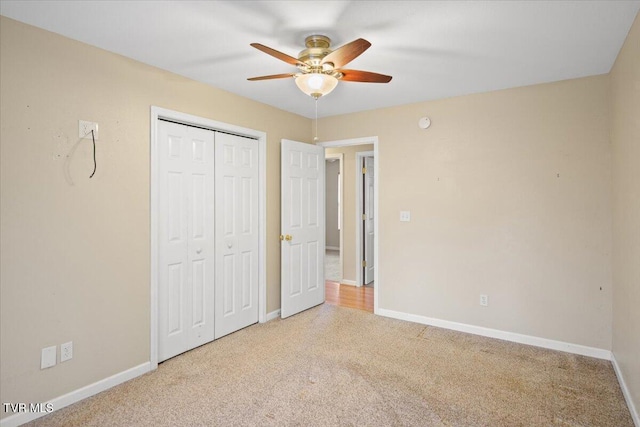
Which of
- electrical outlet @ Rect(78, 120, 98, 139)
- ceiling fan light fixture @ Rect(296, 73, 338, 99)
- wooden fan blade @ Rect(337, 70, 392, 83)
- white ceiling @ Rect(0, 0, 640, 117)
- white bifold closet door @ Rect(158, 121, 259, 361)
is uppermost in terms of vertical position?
white ceiling @ Rect(0, 0, 640, 117)

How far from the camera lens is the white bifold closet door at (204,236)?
2902 mm

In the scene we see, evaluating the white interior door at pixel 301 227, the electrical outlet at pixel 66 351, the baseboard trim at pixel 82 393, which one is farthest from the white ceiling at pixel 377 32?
the baseboard trim at pixel 82 393

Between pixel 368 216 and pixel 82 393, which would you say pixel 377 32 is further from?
pixel 368 216

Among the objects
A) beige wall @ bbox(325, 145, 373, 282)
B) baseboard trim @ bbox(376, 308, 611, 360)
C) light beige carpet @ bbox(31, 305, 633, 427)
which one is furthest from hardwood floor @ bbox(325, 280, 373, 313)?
light beige carpet @ bbox(31, 305, 633, 427)

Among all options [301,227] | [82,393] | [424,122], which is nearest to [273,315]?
[301,227]

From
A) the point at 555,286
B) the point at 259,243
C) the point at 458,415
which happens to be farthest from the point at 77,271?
the point at 555,286

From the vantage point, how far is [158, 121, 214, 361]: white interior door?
2.88 metres

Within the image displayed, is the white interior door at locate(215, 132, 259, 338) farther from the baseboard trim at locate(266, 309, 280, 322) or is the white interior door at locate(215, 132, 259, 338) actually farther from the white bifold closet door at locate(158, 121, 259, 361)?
the baseboard trim at locate(266, 309, 280, 322)

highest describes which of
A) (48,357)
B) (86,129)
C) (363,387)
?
(86,129)

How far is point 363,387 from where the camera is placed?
246cm

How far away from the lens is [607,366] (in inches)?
108

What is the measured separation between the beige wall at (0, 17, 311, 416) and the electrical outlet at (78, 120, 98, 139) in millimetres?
30

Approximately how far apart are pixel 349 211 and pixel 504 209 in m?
2.53

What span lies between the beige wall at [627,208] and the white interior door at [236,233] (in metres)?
3.05
